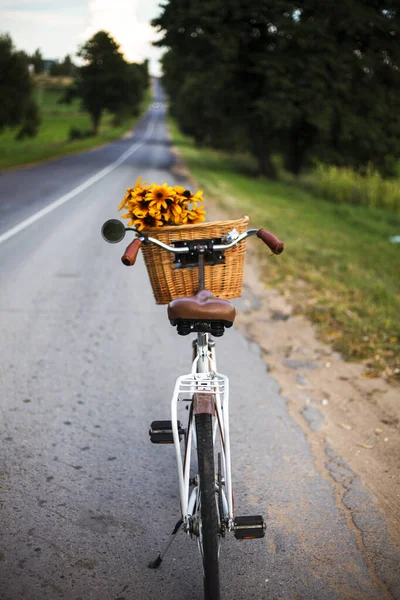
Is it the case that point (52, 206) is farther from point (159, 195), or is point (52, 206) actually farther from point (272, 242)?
point (272, 242)

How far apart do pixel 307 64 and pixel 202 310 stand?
22.2m

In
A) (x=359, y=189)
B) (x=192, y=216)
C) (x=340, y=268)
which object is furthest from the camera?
(x=359, y=189)

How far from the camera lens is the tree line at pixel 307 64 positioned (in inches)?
864

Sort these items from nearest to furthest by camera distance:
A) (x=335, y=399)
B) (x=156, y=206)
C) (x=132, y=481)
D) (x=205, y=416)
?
(x=205, y=416) → (x=156, y=206) → (x=132, y=481) → (x=335, y=399)

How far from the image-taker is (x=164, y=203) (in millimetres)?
2881

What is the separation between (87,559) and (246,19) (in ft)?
82.2

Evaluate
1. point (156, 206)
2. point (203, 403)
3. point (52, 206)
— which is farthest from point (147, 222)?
point (52, 206)

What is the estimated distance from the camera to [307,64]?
22203 millimetres

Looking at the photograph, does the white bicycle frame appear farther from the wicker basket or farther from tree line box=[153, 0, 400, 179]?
tree line box=[153, 0, 400, 179]

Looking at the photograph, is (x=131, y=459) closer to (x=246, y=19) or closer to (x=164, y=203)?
(x=164, y=203)

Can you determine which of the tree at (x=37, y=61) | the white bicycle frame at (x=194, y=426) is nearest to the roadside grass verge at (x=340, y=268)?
the white bicycle frame at (x=194, y=426)

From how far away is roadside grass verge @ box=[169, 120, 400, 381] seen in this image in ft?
20.3

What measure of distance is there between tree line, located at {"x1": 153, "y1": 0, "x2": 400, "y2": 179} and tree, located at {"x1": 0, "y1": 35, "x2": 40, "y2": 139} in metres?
14.6

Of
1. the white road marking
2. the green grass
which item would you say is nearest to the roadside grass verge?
the white road marking
